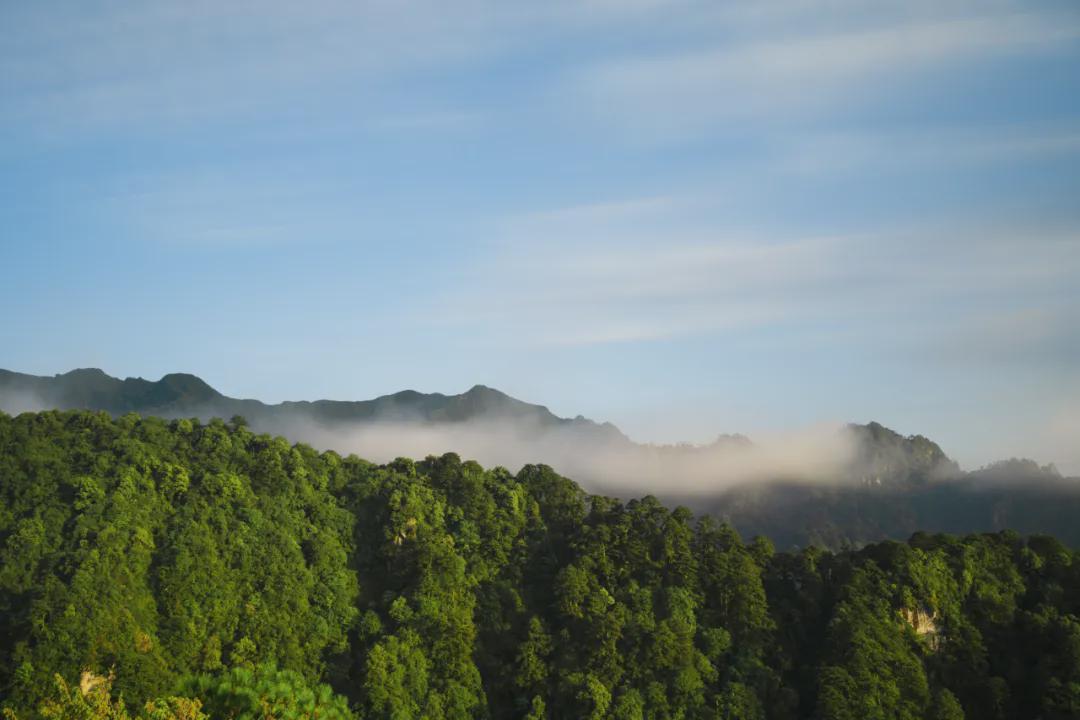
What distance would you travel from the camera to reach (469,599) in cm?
7719

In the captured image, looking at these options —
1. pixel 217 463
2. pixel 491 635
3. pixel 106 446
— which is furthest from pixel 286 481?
pixel 491 635

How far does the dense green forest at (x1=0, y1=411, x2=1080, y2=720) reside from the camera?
222 feet

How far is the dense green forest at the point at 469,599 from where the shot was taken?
222ft

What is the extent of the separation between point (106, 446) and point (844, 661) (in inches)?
2189

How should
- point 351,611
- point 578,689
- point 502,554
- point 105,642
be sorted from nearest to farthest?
point 105,642, point 578,689, point 351,611, point 502,554

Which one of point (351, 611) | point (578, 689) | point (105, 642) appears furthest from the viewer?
point (351, 611)

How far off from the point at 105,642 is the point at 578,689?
93.4 ft

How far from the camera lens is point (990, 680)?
234 ft

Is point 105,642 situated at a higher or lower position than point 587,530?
lower

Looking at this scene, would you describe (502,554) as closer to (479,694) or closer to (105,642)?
(479,694)

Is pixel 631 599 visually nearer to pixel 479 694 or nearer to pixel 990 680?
pixel 479 694

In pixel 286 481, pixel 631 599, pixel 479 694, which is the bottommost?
pixel 479 694

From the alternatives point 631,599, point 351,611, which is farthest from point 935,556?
point 351,611

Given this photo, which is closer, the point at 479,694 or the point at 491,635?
the point at 479,694
